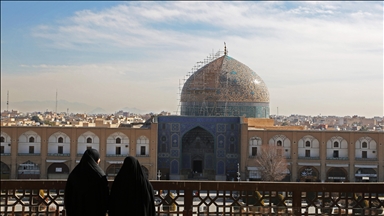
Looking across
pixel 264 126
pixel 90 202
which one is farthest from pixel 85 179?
pixel 264 126

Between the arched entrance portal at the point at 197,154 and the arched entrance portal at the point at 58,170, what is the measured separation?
4724 millimetres

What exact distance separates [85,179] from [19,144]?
1981 cm

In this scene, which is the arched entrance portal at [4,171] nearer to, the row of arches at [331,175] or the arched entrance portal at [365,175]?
the row of arches at [331,175]

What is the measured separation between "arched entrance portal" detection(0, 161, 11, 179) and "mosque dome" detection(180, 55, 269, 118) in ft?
27.4

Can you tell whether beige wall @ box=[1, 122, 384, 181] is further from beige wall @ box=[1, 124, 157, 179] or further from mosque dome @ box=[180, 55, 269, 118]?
mosque dome @ box=[180, 55, 269, 118]

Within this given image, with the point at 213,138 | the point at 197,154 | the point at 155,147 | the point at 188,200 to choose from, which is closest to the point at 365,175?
the point at 213,138

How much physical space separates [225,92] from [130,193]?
22.6 metres

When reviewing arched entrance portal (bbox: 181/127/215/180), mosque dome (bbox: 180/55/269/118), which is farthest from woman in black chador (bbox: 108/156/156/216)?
mosque dome (bbox: 180/55/269/118)

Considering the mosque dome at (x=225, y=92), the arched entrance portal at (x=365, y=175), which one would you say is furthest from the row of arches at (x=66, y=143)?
the arched entrance portal at (x=365, y=175)

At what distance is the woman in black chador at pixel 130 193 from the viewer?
3.73 metres

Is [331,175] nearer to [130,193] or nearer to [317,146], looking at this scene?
[317,146]

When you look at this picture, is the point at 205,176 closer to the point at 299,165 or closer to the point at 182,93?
the point at 299,165

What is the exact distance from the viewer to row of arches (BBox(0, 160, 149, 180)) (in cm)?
2244

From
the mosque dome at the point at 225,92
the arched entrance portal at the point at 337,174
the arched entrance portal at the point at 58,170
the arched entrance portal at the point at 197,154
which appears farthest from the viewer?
the mosque dome at the point at 225,92
